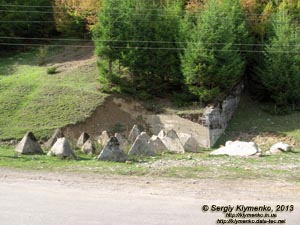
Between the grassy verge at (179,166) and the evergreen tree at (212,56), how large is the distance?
12830 mm

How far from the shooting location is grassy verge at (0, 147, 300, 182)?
1284 cm

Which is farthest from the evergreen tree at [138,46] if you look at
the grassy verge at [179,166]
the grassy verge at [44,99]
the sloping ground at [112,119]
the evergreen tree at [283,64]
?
the grassy verge at [179,166]

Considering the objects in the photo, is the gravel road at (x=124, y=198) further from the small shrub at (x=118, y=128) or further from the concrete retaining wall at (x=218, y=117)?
the concrete retaining wall at (x=218, y=117)

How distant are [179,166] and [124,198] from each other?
475 cm

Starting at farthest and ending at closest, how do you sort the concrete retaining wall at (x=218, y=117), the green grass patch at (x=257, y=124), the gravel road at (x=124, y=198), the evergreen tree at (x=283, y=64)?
the evergreen tree at (x=283, y=64) → the green grass patch at (x=257, y=124) → the concrete retaining wall at (x=218, y=117) → the gravel road at (x=124, y=198)

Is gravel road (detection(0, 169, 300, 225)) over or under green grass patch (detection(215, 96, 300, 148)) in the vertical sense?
over

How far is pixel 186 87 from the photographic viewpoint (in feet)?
98.2

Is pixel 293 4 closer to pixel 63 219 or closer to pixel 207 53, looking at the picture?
pixel 207 53

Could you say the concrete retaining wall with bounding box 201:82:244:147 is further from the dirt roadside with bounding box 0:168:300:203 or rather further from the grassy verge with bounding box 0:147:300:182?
the dirt roadside with bounding box 0:168:300:203

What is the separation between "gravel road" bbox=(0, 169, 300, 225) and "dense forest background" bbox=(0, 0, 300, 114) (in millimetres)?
17369

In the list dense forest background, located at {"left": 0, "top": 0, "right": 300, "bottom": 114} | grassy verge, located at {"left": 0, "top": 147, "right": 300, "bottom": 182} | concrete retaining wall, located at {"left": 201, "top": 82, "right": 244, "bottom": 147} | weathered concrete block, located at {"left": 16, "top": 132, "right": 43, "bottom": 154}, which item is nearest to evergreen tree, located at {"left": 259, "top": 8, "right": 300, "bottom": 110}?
dense forest background, located at {"left": 0, "top": 0, "right": 300, "bottom": 114}

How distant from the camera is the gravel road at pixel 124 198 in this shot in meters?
7.83

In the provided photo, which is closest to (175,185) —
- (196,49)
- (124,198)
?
(124,198)

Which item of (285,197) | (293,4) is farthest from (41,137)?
(293,4)
